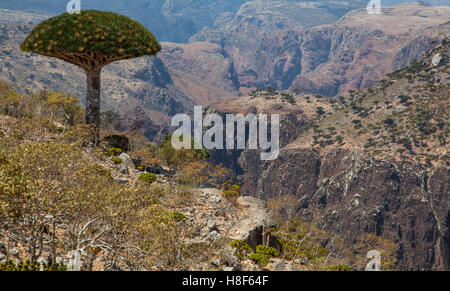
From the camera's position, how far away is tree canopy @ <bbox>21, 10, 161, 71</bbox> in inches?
872

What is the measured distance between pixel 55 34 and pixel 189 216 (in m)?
14.5

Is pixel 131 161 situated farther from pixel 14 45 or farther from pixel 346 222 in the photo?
pixel 14 45

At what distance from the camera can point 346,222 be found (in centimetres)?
10400

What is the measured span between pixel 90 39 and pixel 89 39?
7cm

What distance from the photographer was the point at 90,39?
22.2 meters

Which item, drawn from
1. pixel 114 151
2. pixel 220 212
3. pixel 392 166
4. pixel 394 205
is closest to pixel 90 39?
pixel 114 151

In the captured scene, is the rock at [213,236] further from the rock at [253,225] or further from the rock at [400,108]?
the rock at [400,108]

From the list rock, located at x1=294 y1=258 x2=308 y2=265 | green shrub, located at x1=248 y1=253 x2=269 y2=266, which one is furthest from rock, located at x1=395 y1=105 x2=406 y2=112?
green shrub, located at x1=248 y1=253 x2=269 y2=266

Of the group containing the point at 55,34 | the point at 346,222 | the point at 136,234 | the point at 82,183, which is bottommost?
the point at 346,222

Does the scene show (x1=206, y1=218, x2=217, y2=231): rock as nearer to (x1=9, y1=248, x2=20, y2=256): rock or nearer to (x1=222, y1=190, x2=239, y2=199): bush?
(x1=222, y1=190, x2=239, y2=199): bush

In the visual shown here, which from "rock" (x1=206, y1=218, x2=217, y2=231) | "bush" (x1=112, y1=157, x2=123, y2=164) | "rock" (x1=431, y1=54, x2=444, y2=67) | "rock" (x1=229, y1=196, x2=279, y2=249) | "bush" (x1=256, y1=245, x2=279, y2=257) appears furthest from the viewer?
"rock" (x1=431, y1=54, x2=444, y2=67)

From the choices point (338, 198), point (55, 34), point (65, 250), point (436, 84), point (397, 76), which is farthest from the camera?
point (397, 76)

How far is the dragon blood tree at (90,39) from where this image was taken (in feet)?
72.7

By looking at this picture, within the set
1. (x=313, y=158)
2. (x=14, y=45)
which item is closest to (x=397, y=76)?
(x=313, y=158)
